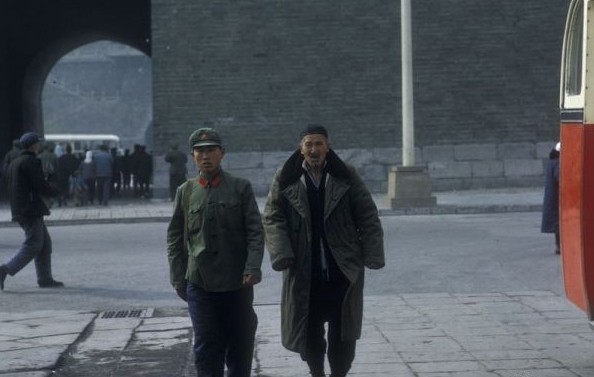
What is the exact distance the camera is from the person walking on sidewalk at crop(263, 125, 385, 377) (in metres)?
7.98

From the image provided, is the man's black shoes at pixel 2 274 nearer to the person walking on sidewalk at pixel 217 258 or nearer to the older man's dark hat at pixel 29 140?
the older man's dark hat at pixel 29 140

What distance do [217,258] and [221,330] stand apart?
451 millimetres

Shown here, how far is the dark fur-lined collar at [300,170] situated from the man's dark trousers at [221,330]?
2.22 ft

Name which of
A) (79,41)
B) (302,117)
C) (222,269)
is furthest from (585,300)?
(79,41)

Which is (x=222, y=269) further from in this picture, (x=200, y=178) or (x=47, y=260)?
(x=47, y=260)

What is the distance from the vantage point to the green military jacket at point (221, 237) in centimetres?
793

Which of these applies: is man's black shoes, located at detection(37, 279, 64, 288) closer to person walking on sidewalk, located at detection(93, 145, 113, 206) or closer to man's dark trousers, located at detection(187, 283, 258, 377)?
man's dark trousers, located at detection(187, 283, 258, 377)

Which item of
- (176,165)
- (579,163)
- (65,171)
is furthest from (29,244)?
(65,171)

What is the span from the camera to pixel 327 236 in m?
8.00

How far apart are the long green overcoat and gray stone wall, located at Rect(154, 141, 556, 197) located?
75.4 feet

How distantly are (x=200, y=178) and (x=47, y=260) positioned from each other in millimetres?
7115

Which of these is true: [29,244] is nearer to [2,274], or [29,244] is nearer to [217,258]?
[2,274]

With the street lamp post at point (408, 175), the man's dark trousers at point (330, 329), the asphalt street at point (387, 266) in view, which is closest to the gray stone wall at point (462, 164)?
the street lamp post at point (408, 175)

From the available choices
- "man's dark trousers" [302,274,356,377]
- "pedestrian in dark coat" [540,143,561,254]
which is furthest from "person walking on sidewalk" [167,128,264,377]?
"pedestrian in dark coat" [540,143,561,254]
